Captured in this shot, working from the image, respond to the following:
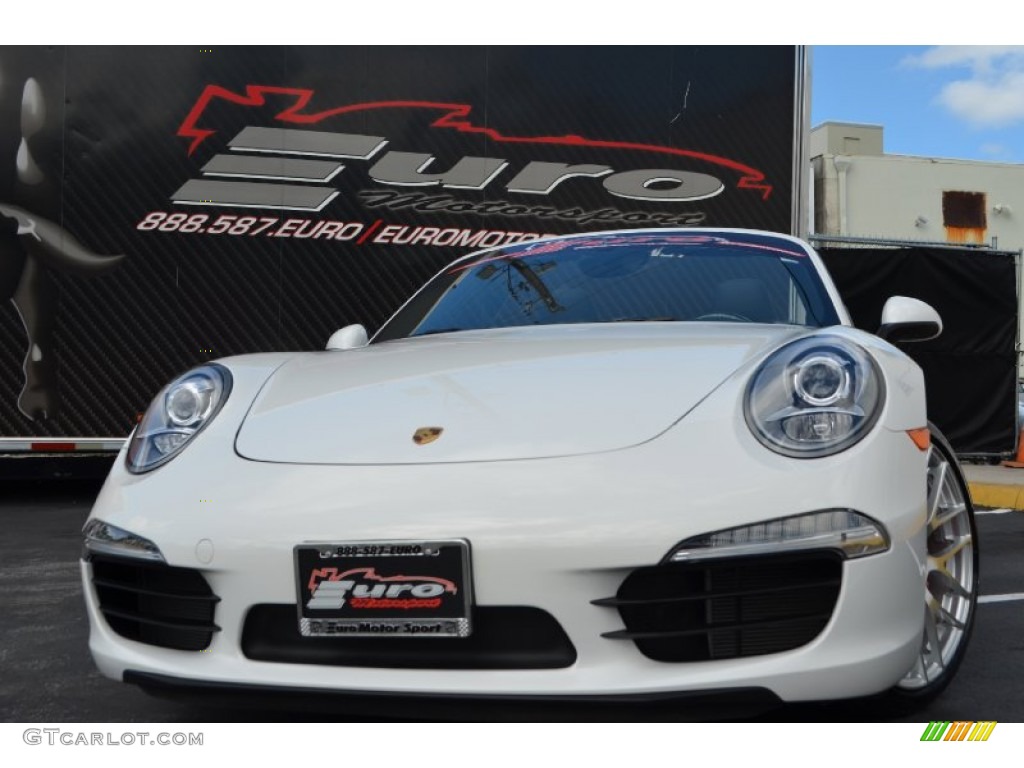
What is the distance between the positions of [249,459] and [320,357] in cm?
63

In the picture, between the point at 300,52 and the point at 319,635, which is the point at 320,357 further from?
the point at 300,52

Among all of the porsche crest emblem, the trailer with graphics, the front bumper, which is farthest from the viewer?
the trailer with graphics

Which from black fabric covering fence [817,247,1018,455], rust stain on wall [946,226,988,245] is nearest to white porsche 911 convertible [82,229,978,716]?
black fabric covering fence [817,247,1018,455]

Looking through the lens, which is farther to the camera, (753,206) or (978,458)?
(978,458)

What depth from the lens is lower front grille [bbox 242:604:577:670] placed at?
1.98 metres

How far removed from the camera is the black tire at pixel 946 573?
8.18 feet

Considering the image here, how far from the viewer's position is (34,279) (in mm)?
6852

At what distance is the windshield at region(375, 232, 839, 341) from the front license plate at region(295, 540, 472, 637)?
1.30 metres

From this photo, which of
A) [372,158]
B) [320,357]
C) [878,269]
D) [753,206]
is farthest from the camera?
[878,269]

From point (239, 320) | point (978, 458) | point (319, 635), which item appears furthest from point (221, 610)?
point (978, 458)

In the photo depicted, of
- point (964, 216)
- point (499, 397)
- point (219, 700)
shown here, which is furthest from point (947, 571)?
point (964, 216)

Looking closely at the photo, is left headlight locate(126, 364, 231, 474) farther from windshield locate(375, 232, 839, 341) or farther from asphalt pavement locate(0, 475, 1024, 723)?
windshield locate(375, 232, 839, 341)

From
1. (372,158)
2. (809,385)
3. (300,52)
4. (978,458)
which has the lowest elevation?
(978,458)

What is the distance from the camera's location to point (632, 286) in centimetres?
331
